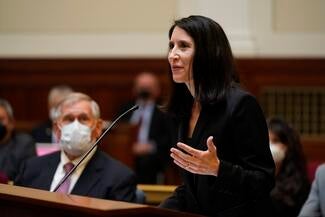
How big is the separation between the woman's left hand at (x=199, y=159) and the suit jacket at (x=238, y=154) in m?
0.14

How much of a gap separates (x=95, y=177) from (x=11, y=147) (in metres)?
1.74

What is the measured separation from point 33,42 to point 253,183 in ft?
23.0

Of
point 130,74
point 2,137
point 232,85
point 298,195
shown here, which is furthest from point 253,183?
point 130,74

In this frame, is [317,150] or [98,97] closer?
[317,150]

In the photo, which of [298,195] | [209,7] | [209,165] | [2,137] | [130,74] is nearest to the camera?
[209,165]

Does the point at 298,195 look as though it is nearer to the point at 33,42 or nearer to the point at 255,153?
the point at 255,153

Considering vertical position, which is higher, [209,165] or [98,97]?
[209,165]

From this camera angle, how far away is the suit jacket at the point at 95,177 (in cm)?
412

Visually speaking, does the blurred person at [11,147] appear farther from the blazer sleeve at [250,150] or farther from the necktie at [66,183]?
the blazer sleeve at [250,150]

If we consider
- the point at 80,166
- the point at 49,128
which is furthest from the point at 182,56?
the point at 49,128

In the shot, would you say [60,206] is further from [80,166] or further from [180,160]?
[80,166]

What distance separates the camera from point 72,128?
4.44 meters

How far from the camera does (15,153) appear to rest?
5629mm

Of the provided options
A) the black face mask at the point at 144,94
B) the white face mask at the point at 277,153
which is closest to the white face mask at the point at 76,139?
the white face mask at the point at 277,153
